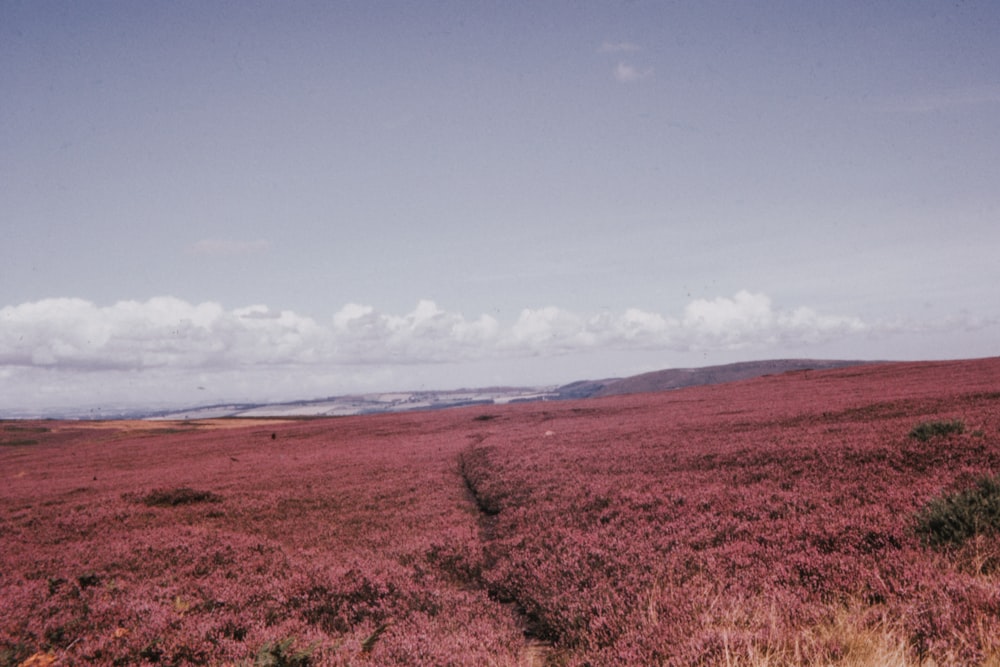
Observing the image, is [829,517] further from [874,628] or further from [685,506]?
[874,628]

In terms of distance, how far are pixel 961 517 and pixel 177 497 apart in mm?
19270

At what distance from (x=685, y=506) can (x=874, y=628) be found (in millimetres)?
5340

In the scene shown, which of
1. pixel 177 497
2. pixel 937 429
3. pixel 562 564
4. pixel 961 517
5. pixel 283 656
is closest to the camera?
pixel 283 656

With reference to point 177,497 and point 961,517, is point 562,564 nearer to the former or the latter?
point 961,517

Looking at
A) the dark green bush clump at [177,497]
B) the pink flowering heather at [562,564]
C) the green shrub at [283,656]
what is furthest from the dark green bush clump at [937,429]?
the dark green bush clump at [177,497]

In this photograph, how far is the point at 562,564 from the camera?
24.3 feet

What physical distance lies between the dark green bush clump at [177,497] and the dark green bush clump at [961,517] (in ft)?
58.1

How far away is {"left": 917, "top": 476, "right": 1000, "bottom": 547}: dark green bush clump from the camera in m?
5.59

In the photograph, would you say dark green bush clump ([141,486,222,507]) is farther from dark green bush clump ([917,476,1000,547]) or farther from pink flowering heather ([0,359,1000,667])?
dark green bush clump ([917,476,1000,547])

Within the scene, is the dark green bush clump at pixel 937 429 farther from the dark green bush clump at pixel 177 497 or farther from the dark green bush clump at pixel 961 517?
the dark green bush clump at pixel 177 497

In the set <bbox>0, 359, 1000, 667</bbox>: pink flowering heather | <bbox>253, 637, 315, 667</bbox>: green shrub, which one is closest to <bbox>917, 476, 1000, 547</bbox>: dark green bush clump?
<bbox>0, 359, 1000, 667</bbox>: pink flowering heather

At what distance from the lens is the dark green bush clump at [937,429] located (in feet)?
34.9

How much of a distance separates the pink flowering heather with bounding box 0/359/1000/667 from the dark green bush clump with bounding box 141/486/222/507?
111mm

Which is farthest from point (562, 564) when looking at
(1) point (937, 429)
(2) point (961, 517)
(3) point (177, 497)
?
(3) point (177, 497)
